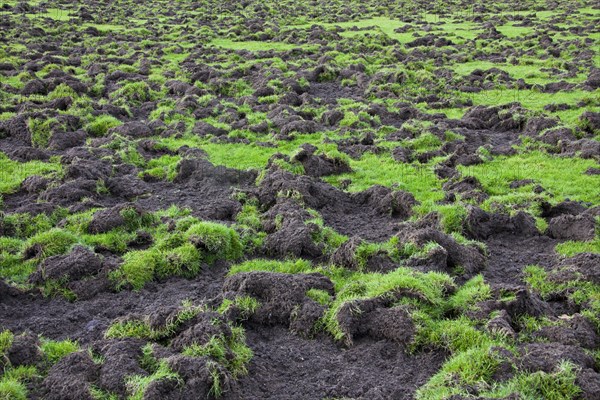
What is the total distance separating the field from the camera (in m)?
8.57

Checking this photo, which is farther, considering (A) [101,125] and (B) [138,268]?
(A) [101,125]

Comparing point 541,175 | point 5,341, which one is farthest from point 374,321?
point 541,175

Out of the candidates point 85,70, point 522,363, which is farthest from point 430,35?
point 522,363

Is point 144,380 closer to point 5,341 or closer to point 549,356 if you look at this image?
point 5,341

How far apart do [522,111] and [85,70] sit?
2340 centimetres

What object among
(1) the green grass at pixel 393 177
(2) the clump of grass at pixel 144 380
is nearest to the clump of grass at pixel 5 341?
(2) the clump of grass at pixel 144 380

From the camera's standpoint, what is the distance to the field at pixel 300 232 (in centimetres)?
857

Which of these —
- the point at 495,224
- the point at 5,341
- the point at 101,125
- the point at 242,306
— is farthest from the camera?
the point at 101,125

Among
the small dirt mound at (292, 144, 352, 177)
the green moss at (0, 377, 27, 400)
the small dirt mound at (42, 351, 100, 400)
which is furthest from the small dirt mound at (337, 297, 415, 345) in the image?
the small dirt mound at (292, 144, 352, 177)

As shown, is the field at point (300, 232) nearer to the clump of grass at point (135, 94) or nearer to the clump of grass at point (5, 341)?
the clump of grass at point (5, 341)

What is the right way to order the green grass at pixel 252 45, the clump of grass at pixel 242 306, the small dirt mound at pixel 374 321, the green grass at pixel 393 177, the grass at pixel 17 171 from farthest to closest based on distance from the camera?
1. the green grass at pixel 252 45
2. the green grass at pixel 393 177
3. the grass at pixel 17 171
4. the clump of grass at pixel 242 306
5. the small dirt mound at pixel 374 321

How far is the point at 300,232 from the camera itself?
12.7 meters

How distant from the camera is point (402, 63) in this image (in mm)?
32438

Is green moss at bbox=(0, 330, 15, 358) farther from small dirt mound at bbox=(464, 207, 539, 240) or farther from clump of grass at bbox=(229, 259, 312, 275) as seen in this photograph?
small dirt mound at bbox=(464, 207, 539, 240)
